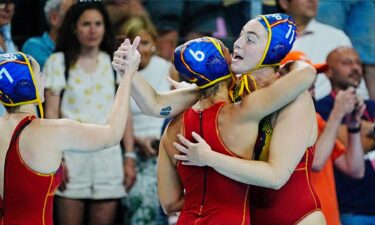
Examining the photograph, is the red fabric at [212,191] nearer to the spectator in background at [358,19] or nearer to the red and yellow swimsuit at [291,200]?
the red and yellow swimsuit at [291,200]

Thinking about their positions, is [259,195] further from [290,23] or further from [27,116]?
[27,116]

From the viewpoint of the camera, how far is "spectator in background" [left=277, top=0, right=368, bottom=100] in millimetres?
7855

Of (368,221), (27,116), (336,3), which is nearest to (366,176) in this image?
(368,221)

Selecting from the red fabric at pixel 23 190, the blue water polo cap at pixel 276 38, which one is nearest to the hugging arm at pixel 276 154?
the blue water polo cap at pixel 276 38

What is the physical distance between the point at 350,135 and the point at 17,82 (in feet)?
11.5

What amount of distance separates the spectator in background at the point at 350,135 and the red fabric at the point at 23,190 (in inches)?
127

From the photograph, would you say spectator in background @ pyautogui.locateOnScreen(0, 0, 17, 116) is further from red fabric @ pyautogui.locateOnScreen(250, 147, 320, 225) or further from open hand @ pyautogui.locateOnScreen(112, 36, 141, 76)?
red fabric @ pyautogui.locateOnScreen(250, 147, 320, 225)

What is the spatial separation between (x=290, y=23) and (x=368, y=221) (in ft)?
9.92

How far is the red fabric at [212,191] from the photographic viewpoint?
15.7 feet

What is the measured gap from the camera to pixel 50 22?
7.78m

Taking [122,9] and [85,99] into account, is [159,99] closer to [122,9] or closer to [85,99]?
[85,99]

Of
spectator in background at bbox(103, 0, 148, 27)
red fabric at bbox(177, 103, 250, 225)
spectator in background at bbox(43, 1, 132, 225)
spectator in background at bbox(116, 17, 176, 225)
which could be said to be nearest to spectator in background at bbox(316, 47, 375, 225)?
spectator in background at bbox(116, 17, 176, 225)

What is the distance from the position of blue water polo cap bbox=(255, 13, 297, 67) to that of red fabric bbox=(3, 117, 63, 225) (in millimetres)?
1341

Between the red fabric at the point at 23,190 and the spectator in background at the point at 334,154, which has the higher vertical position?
the red fabric at the point at 23,190
